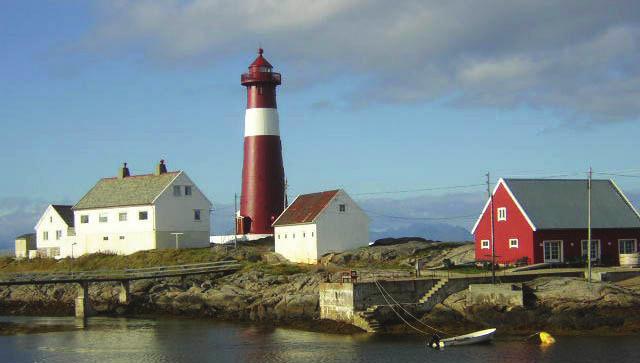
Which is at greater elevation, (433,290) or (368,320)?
(433,290)

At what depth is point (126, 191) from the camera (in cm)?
8138

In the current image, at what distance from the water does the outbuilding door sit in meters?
13.5

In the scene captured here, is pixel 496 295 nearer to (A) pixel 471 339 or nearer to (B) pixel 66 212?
(A) pixel 471 339

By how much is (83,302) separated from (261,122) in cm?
2153

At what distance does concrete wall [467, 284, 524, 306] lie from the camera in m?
48.0

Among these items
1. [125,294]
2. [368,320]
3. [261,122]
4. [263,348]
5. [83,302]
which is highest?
[261,122]

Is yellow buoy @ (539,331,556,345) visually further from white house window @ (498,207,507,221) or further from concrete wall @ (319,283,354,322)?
white house window @ (498,207,507,221)

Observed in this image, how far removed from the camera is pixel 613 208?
61344mm

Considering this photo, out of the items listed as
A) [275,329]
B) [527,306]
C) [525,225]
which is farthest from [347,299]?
[525,225]

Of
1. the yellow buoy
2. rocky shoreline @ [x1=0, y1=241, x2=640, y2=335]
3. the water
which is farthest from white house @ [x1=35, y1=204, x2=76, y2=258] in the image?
the yellow buoy

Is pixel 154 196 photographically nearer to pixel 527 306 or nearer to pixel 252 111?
pixel 252 111

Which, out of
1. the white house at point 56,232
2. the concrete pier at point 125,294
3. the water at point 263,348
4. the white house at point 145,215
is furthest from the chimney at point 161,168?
the water at point 263,348

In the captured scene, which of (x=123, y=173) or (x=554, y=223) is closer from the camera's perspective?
(x=554, y=223)

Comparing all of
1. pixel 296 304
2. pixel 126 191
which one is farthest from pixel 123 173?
pixel 296 304
